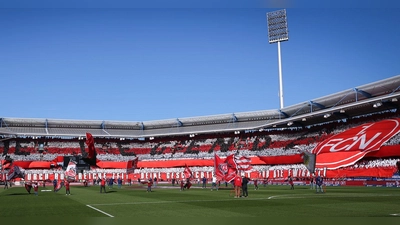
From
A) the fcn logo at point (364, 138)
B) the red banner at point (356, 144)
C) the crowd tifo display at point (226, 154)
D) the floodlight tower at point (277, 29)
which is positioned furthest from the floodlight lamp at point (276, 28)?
the red banner at point (356, 144)

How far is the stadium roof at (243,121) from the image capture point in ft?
228

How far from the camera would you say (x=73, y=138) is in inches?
4277

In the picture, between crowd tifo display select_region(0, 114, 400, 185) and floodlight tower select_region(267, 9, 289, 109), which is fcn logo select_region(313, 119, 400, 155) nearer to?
crowd tifo display select_region(0, 114, 400, 185)

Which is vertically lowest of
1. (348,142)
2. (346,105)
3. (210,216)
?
(210,216)

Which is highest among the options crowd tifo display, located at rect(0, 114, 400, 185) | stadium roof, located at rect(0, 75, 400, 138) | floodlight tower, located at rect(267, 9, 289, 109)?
floodlight tower, located at rect(267, 9, 289, 109)

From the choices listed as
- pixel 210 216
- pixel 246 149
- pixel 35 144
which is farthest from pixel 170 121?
pixel 210 216

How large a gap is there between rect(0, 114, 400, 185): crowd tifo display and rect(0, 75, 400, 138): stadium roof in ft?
6.97

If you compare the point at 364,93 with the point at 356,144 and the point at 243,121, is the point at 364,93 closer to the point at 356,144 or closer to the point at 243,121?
the point at 356,144

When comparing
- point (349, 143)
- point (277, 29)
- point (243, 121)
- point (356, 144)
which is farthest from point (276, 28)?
point (356, 144)

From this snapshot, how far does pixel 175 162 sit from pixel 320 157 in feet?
123

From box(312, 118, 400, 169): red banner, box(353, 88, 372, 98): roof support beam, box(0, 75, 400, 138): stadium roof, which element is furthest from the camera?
box(353, 88, 372, 98): roof support beam

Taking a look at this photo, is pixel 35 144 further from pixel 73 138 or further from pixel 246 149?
pixel 246 149

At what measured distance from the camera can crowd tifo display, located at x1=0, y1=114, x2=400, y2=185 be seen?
61194 mm

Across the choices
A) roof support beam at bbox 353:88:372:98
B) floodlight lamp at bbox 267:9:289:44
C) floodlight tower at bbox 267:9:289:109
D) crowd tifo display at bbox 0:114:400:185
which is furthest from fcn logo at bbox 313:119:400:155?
floodlight lamp at bbox 267:9:289:44
